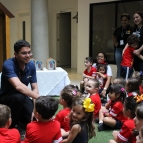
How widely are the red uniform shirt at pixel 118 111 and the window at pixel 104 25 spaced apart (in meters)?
4.41

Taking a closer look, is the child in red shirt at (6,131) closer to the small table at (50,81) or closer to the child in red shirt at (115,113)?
the child in red shirt at (115,113)

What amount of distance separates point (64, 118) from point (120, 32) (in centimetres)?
253

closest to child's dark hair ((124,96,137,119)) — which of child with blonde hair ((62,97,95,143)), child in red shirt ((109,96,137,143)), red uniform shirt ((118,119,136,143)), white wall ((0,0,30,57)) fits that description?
child in red shirt ((109,96,137,143))

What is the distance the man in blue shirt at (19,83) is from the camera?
250 cm

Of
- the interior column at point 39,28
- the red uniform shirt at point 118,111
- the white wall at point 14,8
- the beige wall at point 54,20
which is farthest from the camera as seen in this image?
the white wall at point 14,8

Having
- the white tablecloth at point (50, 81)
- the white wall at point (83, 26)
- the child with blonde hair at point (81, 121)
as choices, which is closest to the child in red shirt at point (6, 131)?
the child with blonde hair at point (81, 121)

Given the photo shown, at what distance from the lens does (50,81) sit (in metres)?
4.33

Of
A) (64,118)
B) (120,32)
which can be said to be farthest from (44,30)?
(64,118)

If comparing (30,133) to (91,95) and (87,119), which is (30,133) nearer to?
(87,119)

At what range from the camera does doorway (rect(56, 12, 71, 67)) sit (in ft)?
31.3

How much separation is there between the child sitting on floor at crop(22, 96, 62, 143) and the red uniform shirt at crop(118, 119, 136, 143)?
503 millimetres

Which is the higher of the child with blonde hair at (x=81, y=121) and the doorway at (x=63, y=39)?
the doorway at (x=63, y=39)

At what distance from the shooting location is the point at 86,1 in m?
7.36

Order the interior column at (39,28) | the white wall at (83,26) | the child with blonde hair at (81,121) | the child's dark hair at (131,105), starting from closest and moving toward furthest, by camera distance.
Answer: the child with blonde hair at (81,121)
the child's dark hair at (131,105)
the interior column at (39,28)
the white wall at (83,26)
